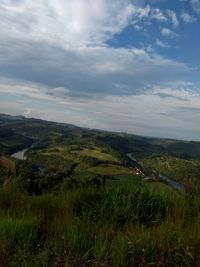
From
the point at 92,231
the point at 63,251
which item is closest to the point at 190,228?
the point at 92,231

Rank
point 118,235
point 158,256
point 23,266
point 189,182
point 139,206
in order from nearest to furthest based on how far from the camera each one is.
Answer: point 23,266, point 158,256, point 118,235, point 139,206, point 189,182

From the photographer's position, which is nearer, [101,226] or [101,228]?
[101,228]

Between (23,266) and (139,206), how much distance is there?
214cm

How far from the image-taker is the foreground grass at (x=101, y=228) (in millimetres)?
3879

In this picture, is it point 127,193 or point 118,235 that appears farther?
point 127,193

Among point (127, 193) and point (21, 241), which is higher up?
point (127, 193)

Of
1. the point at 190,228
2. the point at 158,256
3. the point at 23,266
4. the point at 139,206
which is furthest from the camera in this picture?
the point at 139,206

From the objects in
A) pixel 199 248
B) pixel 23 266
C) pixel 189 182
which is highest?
pixel 189 182

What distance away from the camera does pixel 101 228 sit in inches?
180

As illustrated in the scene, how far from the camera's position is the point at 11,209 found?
17.6ft

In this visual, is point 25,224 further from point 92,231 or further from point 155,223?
point 155,223

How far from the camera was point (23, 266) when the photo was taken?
3570 millimetres

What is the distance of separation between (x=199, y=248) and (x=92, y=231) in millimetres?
1236

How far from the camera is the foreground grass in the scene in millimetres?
3879
